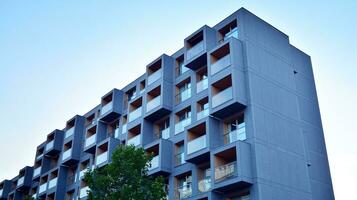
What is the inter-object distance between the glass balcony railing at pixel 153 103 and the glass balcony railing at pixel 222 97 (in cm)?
739

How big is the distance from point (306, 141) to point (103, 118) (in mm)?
20588

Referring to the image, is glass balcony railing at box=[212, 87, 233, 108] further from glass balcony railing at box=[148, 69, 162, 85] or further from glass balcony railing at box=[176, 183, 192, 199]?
glass balcony railing at box=[148, 69, 162, 85]

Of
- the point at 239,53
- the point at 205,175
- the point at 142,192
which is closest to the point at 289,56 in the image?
the point at 239,53

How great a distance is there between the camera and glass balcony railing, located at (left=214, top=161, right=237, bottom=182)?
2834 centimetres

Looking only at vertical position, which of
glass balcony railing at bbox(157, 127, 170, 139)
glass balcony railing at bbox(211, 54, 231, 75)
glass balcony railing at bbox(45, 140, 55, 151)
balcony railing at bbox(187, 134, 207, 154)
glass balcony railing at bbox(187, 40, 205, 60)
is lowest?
balcony railing at bbox(187, 134, 207, 154)

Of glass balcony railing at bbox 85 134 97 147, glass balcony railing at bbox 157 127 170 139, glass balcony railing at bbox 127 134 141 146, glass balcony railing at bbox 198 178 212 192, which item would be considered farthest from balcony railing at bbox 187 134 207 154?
glass balcony railing at bbox 85 134 97 147

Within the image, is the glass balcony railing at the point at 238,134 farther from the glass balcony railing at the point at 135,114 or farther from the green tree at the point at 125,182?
the glass balcony railing at the point at 135,114

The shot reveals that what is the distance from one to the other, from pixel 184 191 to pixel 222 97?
7.53m

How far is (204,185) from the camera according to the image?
31000 mm

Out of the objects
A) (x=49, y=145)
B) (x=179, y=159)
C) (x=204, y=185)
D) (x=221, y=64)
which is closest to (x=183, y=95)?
(x=179, y=159)

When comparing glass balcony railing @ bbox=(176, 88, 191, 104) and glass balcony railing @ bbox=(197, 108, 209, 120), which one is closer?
glass balcony railing @ bbox=(197, 108, 209, 120)

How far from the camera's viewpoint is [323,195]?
3306 cm

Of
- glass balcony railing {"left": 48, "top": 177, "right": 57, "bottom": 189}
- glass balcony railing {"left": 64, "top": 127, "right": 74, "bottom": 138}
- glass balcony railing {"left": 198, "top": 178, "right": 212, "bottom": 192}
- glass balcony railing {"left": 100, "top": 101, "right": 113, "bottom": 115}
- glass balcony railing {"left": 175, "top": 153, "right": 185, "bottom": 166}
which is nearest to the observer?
glass balcony railing {"left": 198, "top": 178, "right": 212, "bottom": 192}

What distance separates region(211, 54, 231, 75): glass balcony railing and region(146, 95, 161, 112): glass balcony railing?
6.72 meters
